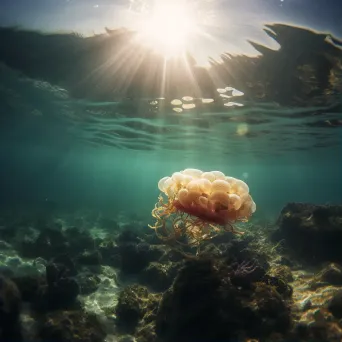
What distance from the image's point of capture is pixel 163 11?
818 centimetres

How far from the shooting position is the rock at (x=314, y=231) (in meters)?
11.3

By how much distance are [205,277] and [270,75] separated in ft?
29.6

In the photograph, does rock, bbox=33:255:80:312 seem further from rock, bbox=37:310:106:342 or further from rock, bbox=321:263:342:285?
rock, bbox=321:263:342:285

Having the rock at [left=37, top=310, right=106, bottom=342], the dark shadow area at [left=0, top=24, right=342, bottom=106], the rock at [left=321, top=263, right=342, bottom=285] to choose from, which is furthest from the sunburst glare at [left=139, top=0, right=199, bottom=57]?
the rock at [left=321, top=263, right=342, bottom=285]

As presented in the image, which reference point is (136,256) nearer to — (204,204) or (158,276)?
(158,276)

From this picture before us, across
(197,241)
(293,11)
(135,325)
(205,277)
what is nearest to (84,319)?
(135,325)

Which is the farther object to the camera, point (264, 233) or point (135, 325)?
point (264, 233)

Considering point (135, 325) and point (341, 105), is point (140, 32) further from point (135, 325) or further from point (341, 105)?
point (341, 105)

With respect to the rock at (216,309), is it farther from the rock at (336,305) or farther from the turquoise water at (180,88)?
the turquoise water at (180,88)

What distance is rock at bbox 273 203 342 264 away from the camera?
446 inches

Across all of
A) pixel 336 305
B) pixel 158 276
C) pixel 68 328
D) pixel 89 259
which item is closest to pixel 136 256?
pixel 158 276

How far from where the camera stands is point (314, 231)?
11.8 meters

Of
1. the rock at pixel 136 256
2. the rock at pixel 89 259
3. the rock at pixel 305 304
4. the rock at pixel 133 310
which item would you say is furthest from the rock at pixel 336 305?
the rock at pixel 89 259

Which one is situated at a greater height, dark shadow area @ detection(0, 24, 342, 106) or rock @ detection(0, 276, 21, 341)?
dark shadow area @ detection(0, 24, 342, 106)
